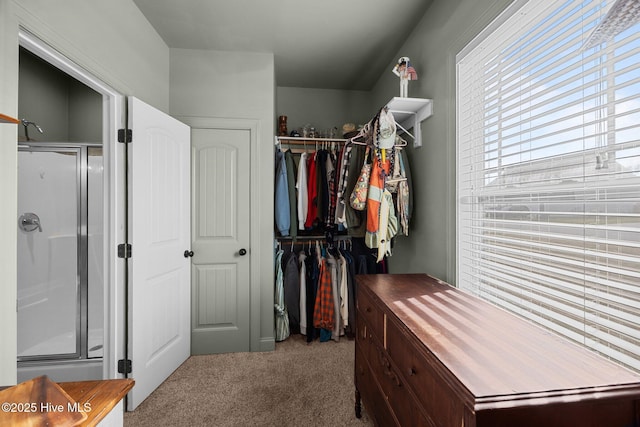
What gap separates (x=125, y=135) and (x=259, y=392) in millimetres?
1955

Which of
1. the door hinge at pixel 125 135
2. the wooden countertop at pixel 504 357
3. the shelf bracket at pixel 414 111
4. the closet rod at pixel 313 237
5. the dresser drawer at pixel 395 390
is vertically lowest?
the dresser drawer at pixel 395 390

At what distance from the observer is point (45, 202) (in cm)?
212

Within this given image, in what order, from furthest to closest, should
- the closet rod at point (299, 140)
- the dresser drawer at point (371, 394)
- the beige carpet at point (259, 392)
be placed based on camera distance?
the closet rod at point (299, 140)
the beige carpet at point (259, 392)
the dresser drawer at point (371, 394)

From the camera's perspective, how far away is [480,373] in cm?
73

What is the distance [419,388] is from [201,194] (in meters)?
2.23

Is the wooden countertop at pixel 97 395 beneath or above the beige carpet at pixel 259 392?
above

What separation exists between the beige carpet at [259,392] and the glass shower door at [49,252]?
863 mm

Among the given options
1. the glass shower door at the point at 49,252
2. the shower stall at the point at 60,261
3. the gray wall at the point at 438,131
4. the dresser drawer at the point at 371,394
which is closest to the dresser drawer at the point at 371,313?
the dresser drawer at the point at 371,394

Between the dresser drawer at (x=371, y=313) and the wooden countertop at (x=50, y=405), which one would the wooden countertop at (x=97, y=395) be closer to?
the wooden countertop at (x=50, y=405)

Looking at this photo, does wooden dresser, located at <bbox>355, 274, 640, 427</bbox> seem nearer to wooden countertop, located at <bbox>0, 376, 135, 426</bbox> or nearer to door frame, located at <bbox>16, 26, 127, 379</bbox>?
wooden countertop, located at <bbox>0, 376, 135, 426</bbox>

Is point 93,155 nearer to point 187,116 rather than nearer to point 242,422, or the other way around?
point 187,116

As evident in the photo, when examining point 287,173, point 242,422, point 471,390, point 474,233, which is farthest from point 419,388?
point 287,173

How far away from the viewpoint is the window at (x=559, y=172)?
0.88 meters

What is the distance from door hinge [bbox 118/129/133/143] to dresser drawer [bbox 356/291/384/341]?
1.78 m
